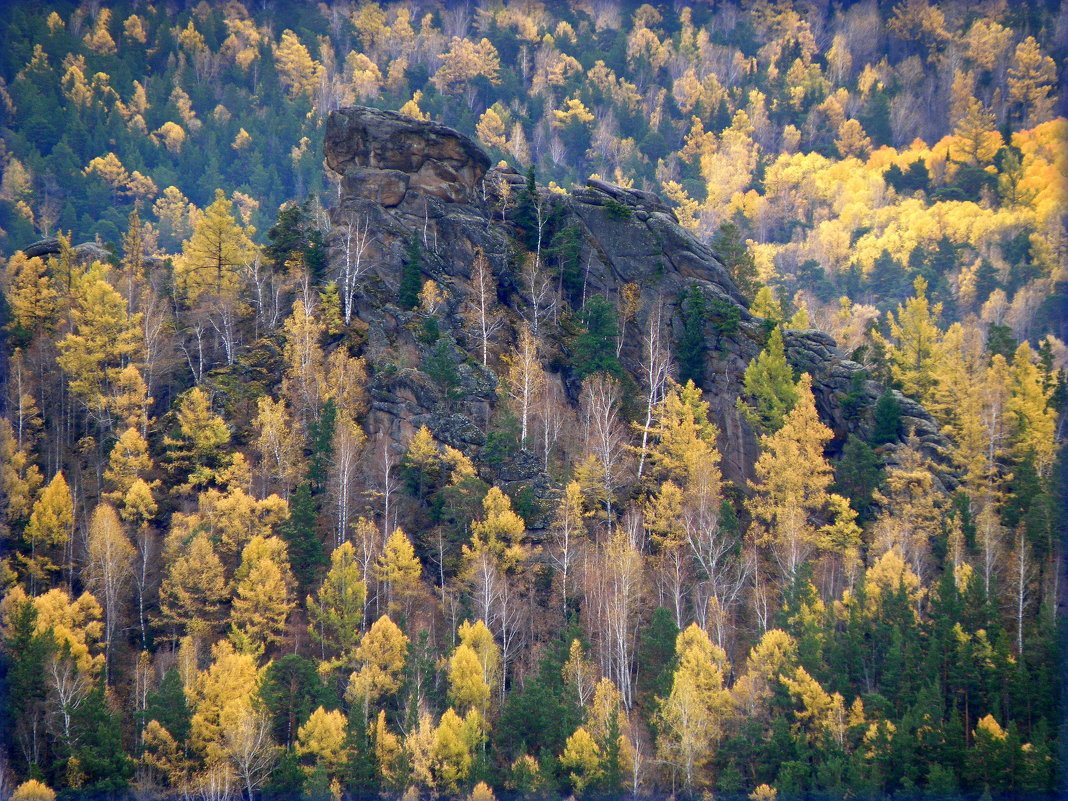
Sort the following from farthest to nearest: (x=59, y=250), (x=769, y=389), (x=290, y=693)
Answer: (x=59, y=250), (x=769, y=389), (x=290, y=693)

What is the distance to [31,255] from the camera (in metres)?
72.4

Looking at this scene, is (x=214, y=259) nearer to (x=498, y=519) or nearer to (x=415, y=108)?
(x=498, y=519)

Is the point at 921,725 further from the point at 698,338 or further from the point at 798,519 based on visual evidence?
the point at 698,338

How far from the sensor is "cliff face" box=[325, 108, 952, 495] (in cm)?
6066

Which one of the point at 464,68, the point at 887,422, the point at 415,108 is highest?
the point at 464,68

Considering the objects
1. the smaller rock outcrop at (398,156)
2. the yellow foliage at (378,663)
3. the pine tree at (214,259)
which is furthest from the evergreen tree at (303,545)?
the smaller rock outcrop at (398,156)

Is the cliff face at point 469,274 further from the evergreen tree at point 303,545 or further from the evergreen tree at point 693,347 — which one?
the evergreen tree at point 303,545

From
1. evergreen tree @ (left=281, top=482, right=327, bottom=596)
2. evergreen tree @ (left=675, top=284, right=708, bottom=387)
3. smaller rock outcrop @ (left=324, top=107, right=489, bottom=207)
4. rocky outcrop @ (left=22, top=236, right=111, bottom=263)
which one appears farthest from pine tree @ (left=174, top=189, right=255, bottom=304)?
evergreen tree @ (left=675, top=284, right=708, bottom=387)

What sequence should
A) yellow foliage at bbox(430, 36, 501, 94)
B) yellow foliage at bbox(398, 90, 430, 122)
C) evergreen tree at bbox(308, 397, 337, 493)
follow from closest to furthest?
evergreen tree at bbox(308, 397, 337, 493) → yellow foliage at bbox(398, 90, 430, 122) → yellow foliage at bbox(430, 36, 501, 94)

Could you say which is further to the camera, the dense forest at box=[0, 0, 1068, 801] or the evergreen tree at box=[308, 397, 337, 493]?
the evergreen tree at box=[308, 397, 337, 493]

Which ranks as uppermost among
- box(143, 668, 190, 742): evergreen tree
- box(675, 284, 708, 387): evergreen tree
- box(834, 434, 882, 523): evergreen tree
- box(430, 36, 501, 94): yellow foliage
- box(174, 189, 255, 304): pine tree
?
box(430, 36, 501, 94): yellow foliage

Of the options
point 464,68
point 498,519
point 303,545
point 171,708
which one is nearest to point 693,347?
point 498,519

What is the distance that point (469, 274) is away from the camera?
67.4 metres

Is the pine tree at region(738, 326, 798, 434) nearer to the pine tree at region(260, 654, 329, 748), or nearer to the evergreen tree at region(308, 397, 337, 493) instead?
the evergreen tree at region(308, 397, 337, 493)
